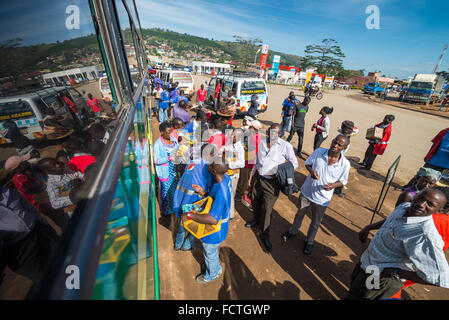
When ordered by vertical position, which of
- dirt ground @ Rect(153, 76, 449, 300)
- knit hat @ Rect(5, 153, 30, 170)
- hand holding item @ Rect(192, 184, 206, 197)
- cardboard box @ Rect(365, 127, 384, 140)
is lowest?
dirt ground @ Rect(153, 76, 449, 300)

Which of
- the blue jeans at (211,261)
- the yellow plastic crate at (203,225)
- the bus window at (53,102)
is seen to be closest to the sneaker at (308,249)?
the blue jeans at (211,261)

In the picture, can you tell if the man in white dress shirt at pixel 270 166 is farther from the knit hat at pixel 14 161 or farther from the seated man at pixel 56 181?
the knit hat at pixel 14 161

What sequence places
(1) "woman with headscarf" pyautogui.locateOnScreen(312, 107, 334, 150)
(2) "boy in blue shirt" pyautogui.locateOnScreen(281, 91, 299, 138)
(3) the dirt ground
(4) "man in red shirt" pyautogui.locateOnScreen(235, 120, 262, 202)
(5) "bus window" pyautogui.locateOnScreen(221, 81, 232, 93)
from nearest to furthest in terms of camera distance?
(3) the dirt ground, (4) "man in red shirt" pyautogui.locateOnScreen(235, 120, 262, 202), (1) "woman with headscarf" pyautogui.locateOnScreen(312, 107, 334, 150), (2) "boy in blue shirt" pyautogui.locateOnScreen(281, 91, 299, 138), (5) "bus window" pyautogui.locateOnScreen(221, 81, 232, 93)

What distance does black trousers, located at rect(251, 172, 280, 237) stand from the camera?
9.91 ft

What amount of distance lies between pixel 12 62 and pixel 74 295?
0.71 metres

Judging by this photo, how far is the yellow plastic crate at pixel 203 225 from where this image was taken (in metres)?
2.12

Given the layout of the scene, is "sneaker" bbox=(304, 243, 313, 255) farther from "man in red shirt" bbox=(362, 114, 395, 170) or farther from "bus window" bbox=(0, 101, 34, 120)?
"man in red shirt" bbox=(362, 114, 395, 170)

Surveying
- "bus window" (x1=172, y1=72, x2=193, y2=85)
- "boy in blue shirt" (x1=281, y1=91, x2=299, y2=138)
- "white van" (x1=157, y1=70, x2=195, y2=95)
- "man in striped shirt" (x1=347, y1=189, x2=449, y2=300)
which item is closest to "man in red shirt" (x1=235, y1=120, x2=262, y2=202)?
"man in striped shirt" (x1=347, y1=189, x2=449, y2=300)

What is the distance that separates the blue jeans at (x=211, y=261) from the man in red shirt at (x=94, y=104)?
1.79 m

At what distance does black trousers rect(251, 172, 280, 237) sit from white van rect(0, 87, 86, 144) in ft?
8.58

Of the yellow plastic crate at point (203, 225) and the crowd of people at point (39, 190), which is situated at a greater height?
the crowd of people at point (39, 190)

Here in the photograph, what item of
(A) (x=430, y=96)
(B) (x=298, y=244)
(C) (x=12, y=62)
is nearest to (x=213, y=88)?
(B) (x=298, y=244)

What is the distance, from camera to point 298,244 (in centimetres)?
337
